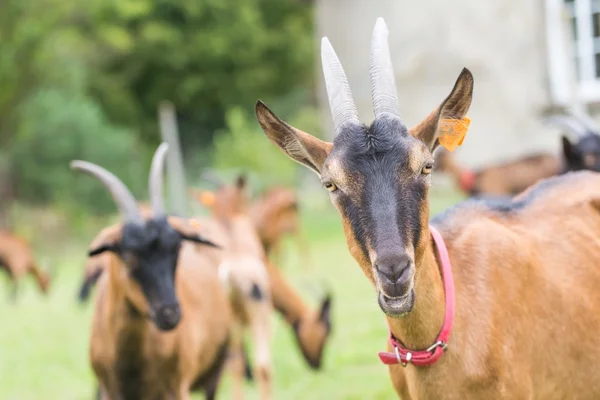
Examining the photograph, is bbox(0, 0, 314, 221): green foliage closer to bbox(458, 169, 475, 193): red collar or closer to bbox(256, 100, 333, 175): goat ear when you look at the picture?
bbox(458, 169, 475, 193): red collar

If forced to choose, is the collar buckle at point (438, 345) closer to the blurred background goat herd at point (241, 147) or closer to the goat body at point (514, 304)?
the goat body at point (514, 304)

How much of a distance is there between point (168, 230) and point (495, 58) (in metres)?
12.2

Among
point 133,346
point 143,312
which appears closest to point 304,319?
point 133,346

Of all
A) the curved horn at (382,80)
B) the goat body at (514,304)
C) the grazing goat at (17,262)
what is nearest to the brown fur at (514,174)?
the grazing goat at (17,262)

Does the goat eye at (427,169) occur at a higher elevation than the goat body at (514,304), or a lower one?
higher

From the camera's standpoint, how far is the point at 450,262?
403cm

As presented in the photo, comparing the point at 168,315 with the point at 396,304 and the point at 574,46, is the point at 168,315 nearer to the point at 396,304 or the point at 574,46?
the point at 396,304

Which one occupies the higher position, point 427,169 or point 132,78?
point 427,169

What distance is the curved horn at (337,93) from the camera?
12.6 ft

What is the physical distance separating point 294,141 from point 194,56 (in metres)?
30.8

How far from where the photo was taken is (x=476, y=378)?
3.75 metres

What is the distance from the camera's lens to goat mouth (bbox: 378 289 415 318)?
340 cm

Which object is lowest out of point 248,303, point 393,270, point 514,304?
point 248,303

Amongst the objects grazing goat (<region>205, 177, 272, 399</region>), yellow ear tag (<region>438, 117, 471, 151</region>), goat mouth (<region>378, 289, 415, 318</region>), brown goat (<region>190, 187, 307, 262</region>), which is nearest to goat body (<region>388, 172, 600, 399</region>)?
goat mouth (<region>378, 289, 415, 318</region>)
